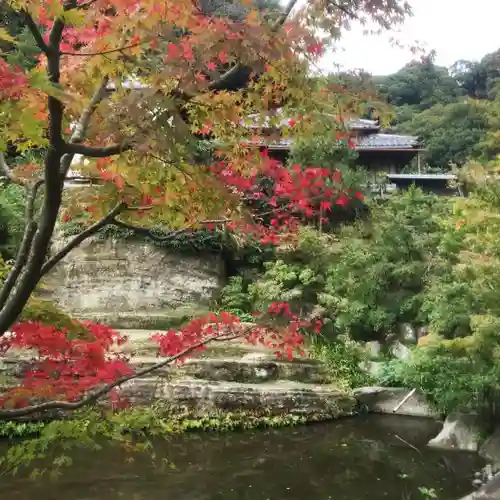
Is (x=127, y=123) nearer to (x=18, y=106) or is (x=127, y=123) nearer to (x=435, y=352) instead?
(x=18, y=106)

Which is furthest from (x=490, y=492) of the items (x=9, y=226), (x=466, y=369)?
(x=9, y=226)

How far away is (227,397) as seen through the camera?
9.81m

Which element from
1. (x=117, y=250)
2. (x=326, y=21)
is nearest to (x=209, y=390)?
(x=117, y=250)

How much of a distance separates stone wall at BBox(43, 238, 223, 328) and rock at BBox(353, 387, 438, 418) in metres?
5.79

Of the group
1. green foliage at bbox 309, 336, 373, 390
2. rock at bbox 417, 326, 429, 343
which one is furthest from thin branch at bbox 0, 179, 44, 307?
rock at bbox 417, 326, 429, 343

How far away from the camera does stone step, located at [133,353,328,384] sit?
33.5 ft

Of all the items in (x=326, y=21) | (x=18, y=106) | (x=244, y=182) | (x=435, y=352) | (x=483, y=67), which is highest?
(x=483, y=67)

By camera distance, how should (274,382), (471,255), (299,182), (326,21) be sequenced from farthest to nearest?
(274,382) < (471,255) < (299,182) < (326,21)

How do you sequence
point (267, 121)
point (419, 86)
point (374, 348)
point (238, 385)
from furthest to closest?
point (419, 86)
point (374, 348)
point (238, 385)
point (267, 121)

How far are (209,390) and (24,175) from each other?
7.14 m

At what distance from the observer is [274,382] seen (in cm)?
1073

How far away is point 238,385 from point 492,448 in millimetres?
4598

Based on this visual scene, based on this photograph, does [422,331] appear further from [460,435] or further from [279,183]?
[279,183]

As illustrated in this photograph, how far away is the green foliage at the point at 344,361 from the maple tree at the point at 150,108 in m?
8.51
